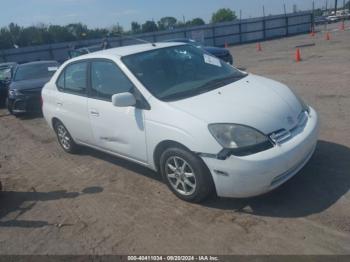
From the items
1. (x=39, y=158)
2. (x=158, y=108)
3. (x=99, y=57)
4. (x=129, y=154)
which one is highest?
(x=99, y=57)

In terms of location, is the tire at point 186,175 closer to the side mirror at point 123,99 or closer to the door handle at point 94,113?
the side mirror at point 123,99

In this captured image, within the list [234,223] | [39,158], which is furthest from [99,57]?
[234,223]

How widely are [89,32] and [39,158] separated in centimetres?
4074

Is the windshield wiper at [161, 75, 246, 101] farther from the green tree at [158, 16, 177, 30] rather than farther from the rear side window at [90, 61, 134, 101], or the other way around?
the green tree at [158, 16, 177, 30]

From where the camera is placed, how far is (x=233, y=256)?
3240mm

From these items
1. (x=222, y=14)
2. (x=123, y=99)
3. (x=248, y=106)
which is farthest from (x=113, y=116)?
(x=222, y=14)

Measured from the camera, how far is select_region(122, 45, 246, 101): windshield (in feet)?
14.5

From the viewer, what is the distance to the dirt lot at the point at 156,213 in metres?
3.44

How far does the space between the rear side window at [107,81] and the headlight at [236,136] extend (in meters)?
1.37

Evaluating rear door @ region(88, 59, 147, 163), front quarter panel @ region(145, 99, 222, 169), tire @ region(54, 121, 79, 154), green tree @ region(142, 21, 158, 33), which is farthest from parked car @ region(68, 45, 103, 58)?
green tree @ region(142, 21, 158, 33)

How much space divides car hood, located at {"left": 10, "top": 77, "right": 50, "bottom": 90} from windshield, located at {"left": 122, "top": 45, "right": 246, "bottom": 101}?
21.4ft

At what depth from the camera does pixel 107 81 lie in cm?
498

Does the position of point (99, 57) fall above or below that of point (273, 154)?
above

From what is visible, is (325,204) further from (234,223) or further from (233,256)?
(233,256)
